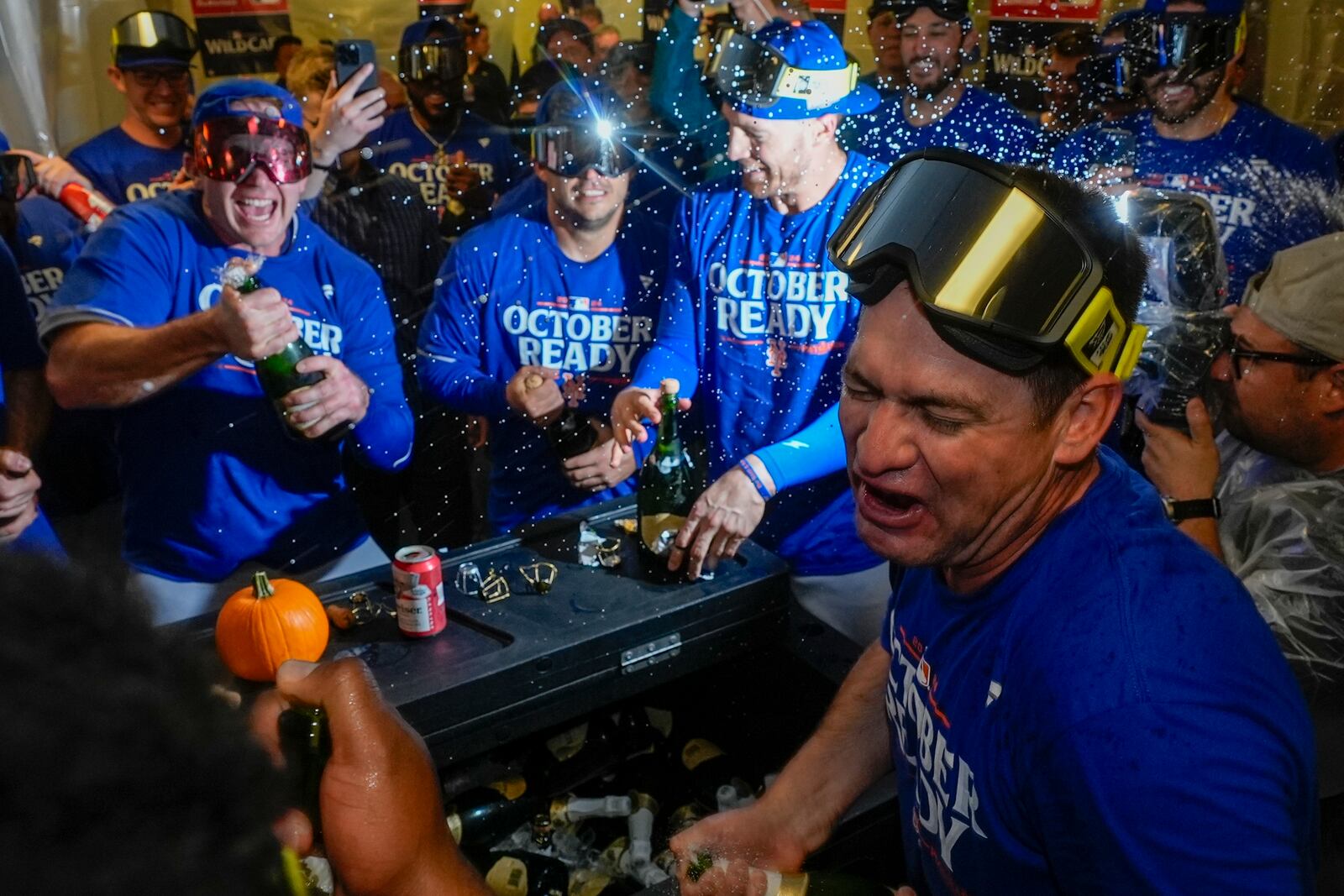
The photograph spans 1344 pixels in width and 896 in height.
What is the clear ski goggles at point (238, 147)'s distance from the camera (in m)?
2.30

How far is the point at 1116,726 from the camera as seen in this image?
2.93 feet

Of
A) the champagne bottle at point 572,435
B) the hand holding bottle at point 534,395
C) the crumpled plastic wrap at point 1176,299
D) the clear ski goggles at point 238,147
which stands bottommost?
the champagne bottle at point 572,435

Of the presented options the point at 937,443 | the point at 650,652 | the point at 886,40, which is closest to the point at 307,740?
the point at 937,443

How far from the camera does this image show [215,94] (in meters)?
2.33

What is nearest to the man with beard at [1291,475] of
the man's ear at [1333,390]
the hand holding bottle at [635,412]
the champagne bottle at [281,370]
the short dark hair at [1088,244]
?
the man's ear at [1333,390]

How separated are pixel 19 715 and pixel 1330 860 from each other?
240 cm

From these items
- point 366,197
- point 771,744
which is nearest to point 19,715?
point 771,744

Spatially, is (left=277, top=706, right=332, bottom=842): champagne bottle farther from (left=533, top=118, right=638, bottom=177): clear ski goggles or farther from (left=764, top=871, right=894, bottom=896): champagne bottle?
(left=533, top=118, right=638, bottom=177): clear ski goggles

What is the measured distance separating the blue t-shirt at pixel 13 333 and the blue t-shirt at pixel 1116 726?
7.33ft

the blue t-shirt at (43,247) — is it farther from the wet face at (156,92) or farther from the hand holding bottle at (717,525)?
the hand holding bottle at (717,525)

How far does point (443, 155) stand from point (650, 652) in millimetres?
2071

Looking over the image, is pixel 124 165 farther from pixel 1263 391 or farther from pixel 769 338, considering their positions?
pixel 1263 391

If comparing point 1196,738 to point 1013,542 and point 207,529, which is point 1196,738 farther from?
point 207,529

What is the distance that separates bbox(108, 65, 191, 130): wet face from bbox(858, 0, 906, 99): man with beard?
1.99m
